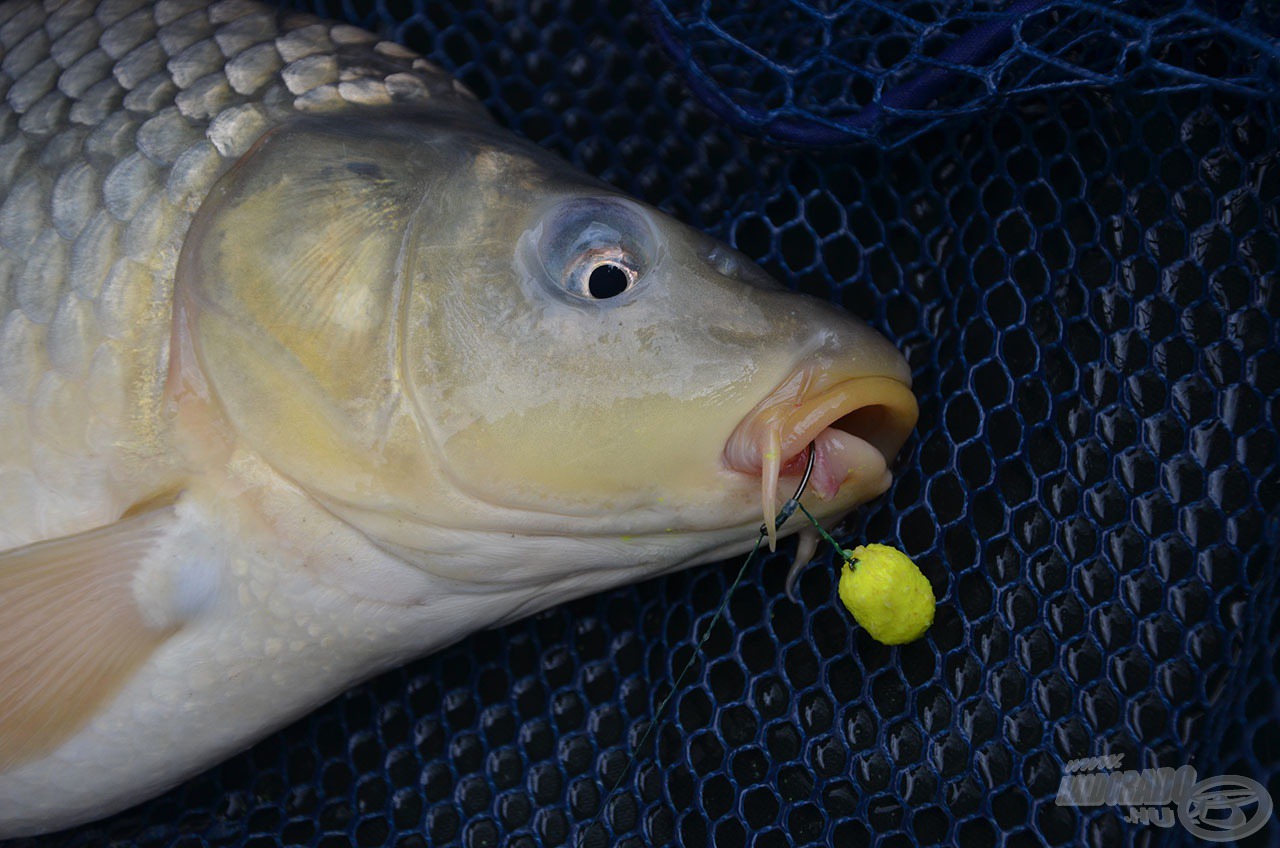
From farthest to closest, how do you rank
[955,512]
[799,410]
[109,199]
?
[955,512], [109,199], [799,410]

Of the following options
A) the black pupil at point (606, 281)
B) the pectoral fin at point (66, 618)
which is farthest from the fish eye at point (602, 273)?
the pectoral fin at point (66, 618)

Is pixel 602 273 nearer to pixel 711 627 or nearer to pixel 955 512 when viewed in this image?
pixel 711 627

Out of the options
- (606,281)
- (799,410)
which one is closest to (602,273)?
(606,281)

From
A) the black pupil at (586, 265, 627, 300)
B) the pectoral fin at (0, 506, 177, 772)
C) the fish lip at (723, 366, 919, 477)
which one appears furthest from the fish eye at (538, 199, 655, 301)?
the pectoral fin at (0, 506, 177, 772)

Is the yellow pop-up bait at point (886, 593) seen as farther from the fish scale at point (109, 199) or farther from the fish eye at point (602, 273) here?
the fish scale at point (109, 199)

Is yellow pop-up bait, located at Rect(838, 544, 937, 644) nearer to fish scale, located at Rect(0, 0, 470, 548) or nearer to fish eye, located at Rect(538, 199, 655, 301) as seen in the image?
fish eye, located at Rect(538, 199, 655, 301)

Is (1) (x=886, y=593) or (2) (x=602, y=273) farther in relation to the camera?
(1) (x=886, y=593)

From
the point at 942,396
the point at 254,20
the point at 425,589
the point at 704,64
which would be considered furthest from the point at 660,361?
the point at 254,20
